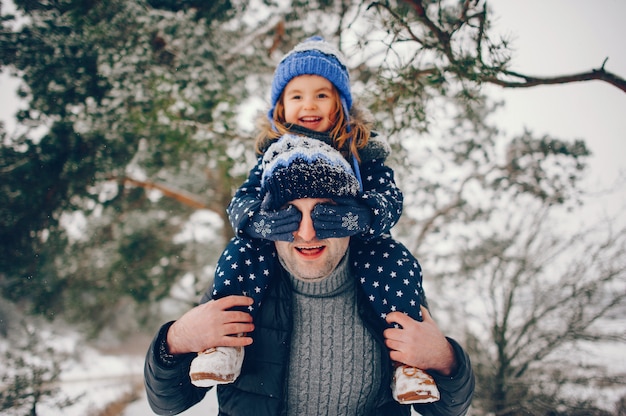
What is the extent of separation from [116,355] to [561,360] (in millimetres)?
15539

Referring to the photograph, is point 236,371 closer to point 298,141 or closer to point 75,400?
point 298,141

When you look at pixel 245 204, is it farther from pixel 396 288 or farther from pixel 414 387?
pixel 414 387

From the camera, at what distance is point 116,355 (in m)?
13.9

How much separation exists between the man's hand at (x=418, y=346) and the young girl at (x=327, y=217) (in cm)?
5

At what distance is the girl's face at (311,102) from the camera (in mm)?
1738

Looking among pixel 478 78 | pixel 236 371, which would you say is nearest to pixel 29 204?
pixel 236 371

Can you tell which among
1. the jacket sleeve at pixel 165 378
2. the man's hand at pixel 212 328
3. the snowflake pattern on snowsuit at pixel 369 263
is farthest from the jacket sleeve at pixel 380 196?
the jacket sleeve at pixel 165 378

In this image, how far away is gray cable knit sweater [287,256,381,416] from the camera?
1.45 meters

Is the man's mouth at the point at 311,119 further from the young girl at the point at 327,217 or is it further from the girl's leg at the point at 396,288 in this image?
the girl's leg at the point at 396,288

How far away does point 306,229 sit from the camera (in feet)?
4.44

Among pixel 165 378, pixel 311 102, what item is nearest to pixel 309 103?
pixel 311 102

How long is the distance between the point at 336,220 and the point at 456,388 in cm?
87

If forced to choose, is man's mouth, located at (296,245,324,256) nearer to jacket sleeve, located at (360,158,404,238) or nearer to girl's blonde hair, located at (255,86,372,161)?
jacket sleeve, located at (360,158,404,238)

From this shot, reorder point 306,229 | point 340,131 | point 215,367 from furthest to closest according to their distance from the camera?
1. point 340,131
2. point 306,229
3. point 215,367
